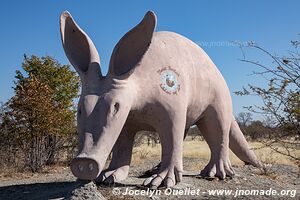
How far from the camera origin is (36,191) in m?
6.92

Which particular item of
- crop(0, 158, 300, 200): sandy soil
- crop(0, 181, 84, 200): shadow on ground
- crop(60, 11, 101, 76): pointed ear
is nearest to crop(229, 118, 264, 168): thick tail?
crop(0, 158, 300, 200): sandy soil

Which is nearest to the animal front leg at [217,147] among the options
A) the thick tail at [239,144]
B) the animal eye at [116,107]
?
Answer: the thick tail at [239,144]

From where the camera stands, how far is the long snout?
4.98 m

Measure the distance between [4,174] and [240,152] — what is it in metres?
6.51

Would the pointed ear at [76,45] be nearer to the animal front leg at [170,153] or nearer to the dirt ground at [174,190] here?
the animal front leg at [170,153]

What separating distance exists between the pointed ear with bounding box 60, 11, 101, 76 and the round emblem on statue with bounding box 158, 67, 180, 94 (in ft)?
3.58

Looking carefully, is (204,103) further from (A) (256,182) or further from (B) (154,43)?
(A) (256,182)

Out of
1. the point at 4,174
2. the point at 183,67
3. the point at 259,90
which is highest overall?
the point at 183,67

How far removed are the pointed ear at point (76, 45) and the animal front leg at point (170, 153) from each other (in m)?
1.56

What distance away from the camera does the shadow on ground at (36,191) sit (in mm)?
6242

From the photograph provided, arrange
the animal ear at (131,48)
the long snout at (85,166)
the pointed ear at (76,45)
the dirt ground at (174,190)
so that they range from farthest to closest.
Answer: the pointed ear at (76,45)
the animal ear at (131,48)
the dirt ground at (174,190)
the long snout at (85,166)

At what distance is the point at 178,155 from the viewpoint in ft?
20.7

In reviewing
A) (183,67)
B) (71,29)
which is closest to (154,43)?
(183,67)

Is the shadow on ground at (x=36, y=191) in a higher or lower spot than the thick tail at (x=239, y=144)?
lower
